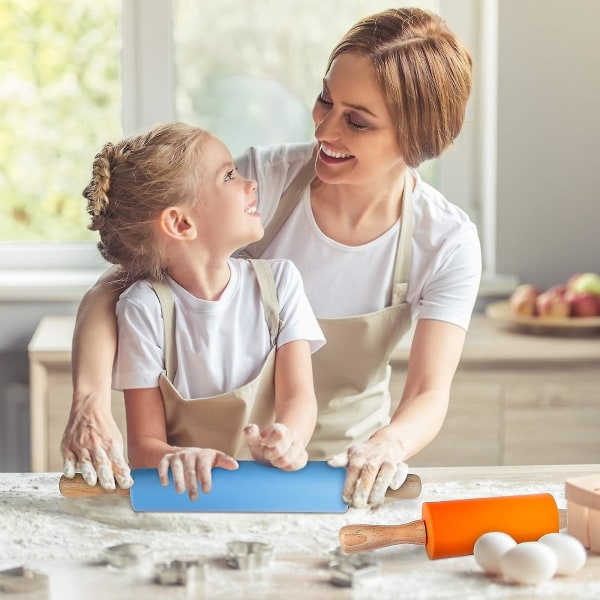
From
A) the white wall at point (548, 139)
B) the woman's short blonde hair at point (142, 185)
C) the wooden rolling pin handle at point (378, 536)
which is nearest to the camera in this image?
the wooden rolling pin handle at point (378, 536)

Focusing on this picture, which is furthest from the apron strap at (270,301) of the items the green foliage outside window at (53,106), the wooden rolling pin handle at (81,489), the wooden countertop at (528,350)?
the green foliage outside window at (53,106)

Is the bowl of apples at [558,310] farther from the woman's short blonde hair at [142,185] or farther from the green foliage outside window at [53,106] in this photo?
the woman's short blonde hair at [142,185]

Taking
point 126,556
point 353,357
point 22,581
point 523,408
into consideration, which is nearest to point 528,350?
point 523,408

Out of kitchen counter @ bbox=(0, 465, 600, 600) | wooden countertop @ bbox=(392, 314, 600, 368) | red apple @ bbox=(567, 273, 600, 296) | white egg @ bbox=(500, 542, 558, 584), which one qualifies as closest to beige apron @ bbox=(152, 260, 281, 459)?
kitchen counter @ bbox=(0, 465, 600, 600)

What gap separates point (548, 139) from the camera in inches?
126

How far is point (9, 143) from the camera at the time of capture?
3.33 meters

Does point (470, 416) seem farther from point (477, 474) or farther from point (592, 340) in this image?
point (477, 474)

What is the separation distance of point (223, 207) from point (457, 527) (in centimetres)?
61

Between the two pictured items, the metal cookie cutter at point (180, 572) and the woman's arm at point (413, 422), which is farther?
the woman's arm at point (413, 422)

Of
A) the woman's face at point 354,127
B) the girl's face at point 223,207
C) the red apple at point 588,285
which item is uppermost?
the woman's face at point 354,127

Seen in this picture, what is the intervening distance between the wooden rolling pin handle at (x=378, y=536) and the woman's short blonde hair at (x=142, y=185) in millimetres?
566

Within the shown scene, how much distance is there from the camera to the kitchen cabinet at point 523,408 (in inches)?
107

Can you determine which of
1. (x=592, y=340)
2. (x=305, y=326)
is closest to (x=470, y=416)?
(x=592, y=340)

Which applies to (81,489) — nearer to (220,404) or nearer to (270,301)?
(220,404)
